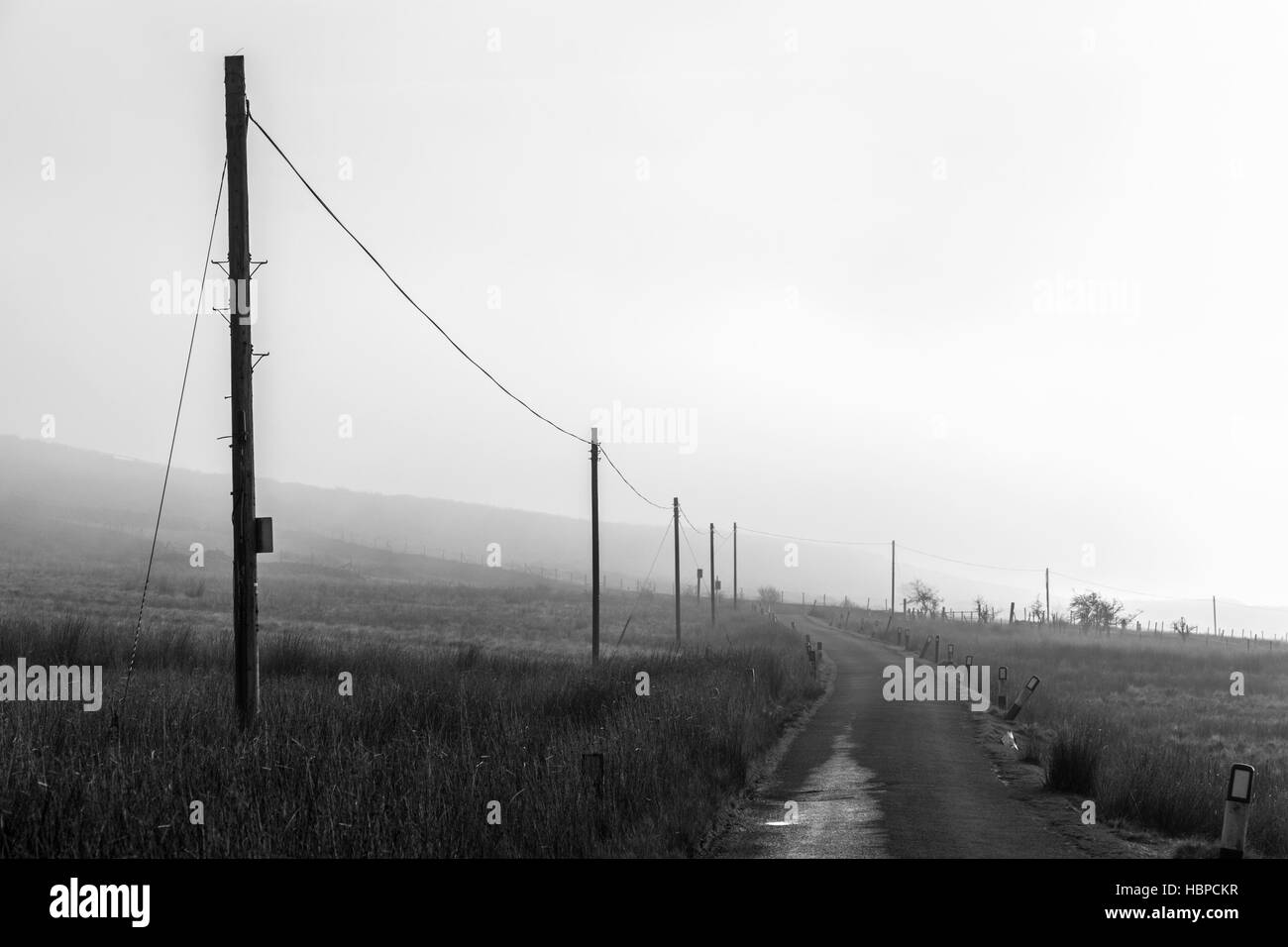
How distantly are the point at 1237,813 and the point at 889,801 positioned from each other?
4364 millimetres

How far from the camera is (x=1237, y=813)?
797 cm

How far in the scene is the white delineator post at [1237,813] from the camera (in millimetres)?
7934

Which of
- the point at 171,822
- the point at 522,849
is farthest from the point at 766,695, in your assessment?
the point at 171,822

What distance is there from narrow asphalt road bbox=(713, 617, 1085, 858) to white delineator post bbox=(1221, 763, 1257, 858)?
1.47 m

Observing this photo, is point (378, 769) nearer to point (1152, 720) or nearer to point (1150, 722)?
point (1150, 722)

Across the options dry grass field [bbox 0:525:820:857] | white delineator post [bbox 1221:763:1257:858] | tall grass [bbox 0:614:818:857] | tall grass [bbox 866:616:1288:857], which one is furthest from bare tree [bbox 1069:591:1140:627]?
white delineator post [bbox 1221:763:1257:858]

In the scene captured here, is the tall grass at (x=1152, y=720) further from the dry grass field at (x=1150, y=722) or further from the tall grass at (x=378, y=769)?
the tall grass at (x=378, y=769)

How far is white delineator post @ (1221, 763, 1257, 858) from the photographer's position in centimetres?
793

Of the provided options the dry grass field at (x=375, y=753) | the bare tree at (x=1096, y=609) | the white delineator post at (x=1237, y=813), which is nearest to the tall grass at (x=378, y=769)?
the dry grass field at (x=375, y=753)

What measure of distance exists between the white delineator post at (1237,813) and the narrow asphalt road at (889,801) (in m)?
1.47

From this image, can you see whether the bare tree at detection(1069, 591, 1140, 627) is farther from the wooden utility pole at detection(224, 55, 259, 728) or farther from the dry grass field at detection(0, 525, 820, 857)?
the wooden utility pole at detection(224, 55, 259, 728)

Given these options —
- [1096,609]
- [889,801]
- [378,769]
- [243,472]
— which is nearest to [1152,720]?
[889,801]

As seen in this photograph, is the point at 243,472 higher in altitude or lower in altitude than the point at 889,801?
higher

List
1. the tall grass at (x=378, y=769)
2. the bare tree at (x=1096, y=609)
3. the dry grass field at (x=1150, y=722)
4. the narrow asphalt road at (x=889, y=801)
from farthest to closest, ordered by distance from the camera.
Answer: the bare tree at (x=1096, y=609)
the dry grass field at (x=1150, y=722)
the narrow asphalt road at (x=889, y=801)
the tall grass at (x=378, y=769)
